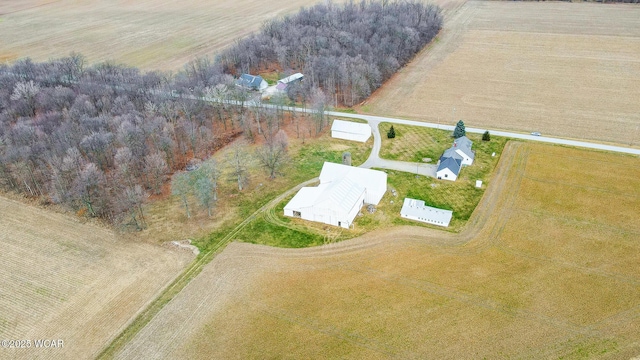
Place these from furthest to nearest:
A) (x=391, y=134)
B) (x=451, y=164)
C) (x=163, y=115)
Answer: (x=163, y=115) < (x=391, y=134) < (x=451, y=164)

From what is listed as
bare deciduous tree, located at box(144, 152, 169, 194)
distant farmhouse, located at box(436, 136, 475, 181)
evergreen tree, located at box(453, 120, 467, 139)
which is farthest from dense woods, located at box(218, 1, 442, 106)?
bare deciduous tree, located at box(144, 152, 169, 194)

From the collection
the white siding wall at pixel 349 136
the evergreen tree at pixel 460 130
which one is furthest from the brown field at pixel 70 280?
the evergreen tree at pixel 460 130

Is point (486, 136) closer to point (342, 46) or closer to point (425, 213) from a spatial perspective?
point (425, 213)

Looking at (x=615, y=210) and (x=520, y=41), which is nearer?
(x=615, y=210)

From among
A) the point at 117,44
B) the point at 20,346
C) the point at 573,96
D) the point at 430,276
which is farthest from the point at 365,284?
the point at 117,44

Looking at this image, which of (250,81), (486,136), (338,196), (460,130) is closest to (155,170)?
(338,196)

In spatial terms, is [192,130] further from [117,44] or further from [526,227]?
[117,44]

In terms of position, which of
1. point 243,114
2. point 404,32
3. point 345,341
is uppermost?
point 404,32
